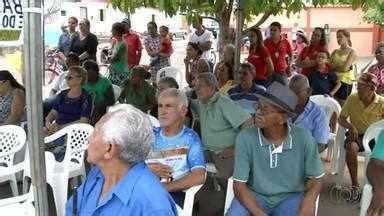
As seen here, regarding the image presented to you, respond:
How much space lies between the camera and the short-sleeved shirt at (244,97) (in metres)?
4.78

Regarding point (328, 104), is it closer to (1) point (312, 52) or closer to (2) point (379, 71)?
(2) point (379, 71)

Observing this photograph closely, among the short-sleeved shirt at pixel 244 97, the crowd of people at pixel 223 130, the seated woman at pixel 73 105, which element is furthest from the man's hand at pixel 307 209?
the seated woman at pixel 73 105

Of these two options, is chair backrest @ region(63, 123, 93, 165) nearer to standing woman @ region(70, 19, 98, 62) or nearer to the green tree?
the green tree

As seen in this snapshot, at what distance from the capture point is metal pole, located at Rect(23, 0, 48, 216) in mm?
1947

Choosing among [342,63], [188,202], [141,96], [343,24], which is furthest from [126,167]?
[343,24]

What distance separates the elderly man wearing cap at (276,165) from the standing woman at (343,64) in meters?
4.34

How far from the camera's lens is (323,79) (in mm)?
6898

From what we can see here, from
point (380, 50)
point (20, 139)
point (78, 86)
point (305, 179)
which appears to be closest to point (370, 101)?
point (380, 50)

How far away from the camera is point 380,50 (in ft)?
20.3

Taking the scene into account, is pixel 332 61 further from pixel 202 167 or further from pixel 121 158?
pixel 121 158

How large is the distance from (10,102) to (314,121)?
2.72 m

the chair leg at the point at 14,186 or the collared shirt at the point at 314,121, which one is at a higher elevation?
the collared shirt at the point at 314,121

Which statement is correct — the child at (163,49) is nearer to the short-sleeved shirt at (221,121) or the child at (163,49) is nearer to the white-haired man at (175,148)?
the short-sleeved shirt at (221,121)

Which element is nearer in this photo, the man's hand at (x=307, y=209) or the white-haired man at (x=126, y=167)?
the white-haired man at (x=126, y=167)
